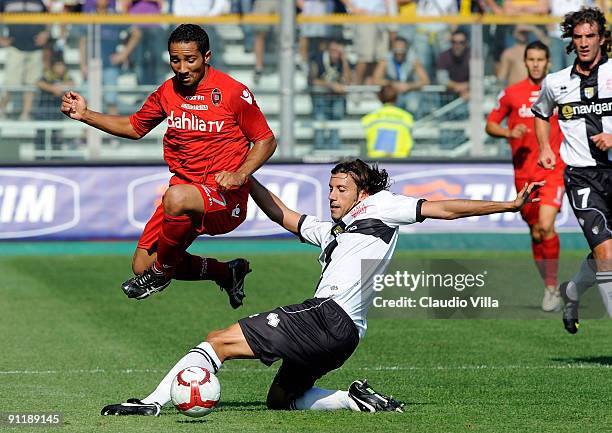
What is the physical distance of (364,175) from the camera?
838 centimetres

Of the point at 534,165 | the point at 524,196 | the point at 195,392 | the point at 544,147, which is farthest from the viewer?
the point at 534,165

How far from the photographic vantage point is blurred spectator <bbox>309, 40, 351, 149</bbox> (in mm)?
21281

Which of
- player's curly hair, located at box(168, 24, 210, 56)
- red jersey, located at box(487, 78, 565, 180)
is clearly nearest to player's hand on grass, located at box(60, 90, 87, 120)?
player's curly hair, located at box(168, 24, 210, 56)

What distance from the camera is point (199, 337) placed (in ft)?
40.3

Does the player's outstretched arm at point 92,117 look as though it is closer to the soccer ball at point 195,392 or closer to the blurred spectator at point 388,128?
the soccer ball at point 195,392

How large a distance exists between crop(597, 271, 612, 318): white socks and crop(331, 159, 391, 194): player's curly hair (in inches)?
111

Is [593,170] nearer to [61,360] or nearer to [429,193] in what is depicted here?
[61,360]

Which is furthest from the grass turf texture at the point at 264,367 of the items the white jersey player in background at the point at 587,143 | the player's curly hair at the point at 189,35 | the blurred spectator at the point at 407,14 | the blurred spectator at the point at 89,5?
the blurred spectator at the point at 89,5

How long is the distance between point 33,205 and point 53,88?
2.27 meters

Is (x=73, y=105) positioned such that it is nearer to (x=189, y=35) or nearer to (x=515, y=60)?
(x=189, y=35)

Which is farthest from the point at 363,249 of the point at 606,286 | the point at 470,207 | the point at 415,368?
the point at 606,286

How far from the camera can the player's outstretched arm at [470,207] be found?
25.5 ft

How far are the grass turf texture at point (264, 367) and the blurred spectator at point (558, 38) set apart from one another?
16.7 feet

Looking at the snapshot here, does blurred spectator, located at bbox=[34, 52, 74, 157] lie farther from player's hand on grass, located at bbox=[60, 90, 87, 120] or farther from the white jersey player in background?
the white jersey player in background
